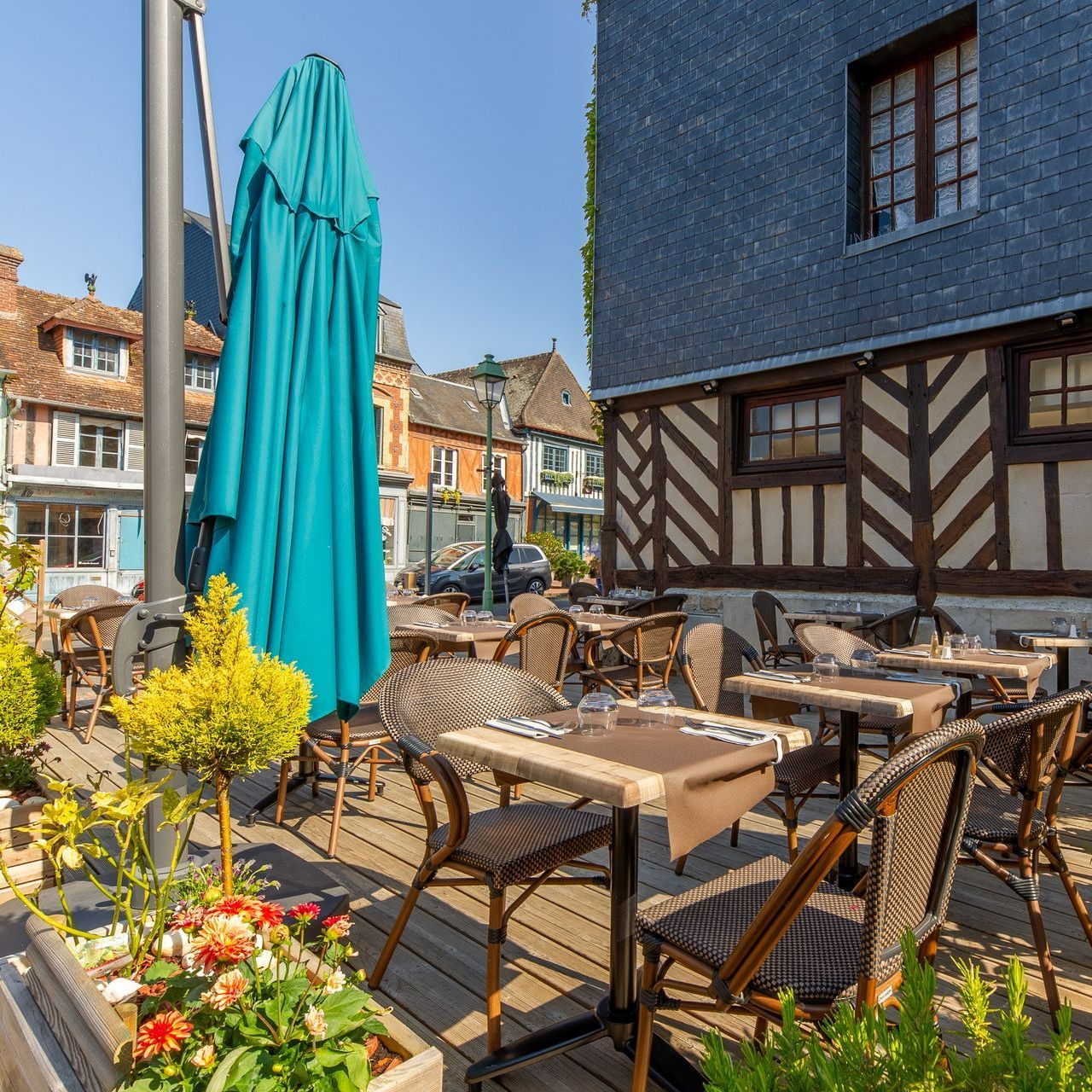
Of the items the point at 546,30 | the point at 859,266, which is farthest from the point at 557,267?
the point at 859,266

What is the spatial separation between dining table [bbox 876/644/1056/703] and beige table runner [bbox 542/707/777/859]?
2.47 m

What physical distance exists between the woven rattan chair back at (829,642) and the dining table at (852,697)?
989 mm

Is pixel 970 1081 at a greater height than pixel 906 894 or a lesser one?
greater

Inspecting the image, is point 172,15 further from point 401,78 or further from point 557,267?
point 557,267

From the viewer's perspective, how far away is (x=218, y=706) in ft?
5.49

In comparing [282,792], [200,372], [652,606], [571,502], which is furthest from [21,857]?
[571,502]

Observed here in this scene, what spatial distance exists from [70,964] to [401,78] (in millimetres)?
9046

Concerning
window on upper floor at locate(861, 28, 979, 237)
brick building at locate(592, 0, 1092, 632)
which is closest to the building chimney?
brick building at locate(592, 0, 1092, 632)

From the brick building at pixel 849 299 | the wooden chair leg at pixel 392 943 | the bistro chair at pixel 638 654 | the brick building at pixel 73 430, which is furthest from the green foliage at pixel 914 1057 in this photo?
the brick building at pixel 73 430

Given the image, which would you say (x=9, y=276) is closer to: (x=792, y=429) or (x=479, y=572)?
(x=479, y=572)

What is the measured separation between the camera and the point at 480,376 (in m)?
9.78

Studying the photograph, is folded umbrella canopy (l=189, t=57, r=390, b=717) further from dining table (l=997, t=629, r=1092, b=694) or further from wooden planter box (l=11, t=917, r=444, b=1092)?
dining table (l=997, t=629, r=1092, b=694)

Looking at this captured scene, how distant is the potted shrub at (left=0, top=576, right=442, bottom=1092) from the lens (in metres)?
1.19

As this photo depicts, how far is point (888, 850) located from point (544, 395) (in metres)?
32.0
